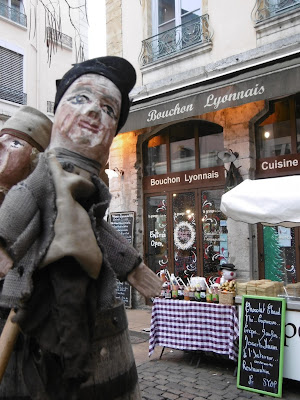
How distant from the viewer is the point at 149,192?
9117mm

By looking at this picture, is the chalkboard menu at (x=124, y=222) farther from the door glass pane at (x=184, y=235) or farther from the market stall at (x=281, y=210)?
the market stall at (x=281, y=210)

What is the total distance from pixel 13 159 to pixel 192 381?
3837 mm

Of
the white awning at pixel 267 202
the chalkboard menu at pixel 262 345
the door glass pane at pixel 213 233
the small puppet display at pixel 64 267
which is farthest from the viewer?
the door glass pane at pixel 213 233

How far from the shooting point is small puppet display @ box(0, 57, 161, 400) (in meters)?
1.30

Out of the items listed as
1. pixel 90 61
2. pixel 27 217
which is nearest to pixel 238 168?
pixel 90 61

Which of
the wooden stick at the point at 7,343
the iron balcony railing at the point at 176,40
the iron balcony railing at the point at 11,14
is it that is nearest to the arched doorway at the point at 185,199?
the iron balcony railing at the point at 176,40

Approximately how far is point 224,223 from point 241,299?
320 centimetres

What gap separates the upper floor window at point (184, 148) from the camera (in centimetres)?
825

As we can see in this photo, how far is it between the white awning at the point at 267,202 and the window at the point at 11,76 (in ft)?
40.2

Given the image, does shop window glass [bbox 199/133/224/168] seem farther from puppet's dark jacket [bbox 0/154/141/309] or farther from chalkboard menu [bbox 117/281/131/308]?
puppet's dark jacket [bbox 0/154/141/309]

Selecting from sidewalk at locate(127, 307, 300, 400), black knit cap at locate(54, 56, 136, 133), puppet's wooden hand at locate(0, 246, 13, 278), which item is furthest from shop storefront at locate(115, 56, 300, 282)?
puppet's wooden hand at locate(0, 246, 13, 278)

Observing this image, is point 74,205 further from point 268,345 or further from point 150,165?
point 150,165

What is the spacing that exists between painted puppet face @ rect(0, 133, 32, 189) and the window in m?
14.1

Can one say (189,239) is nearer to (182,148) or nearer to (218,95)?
(182,148)
